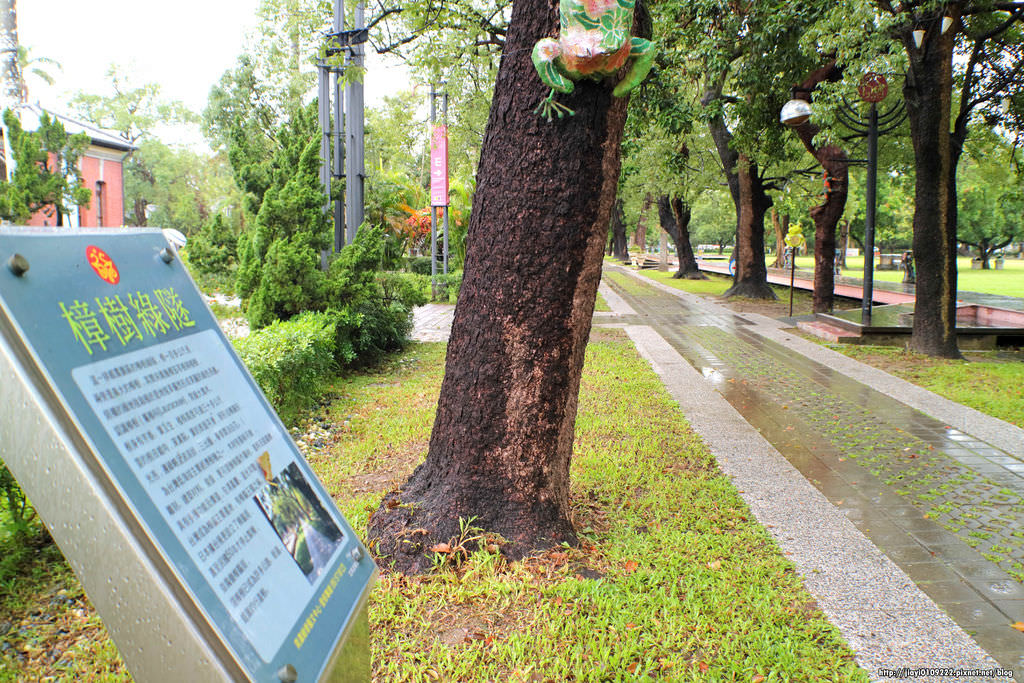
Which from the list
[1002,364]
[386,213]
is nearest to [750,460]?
[1002,364]

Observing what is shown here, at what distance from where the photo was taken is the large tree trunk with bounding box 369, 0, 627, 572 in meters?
3.38

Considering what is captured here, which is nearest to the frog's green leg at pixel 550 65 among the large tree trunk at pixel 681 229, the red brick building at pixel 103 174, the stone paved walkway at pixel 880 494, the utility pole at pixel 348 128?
the stone paved walkway at pixel 880 494

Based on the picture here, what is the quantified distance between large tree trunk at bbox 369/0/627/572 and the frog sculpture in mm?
131

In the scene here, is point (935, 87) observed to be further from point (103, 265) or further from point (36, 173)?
point (36, 173)

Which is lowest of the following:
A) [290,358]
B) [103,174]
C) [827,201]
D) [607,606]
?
[607,606]

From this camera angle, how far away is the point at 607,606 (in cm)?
309

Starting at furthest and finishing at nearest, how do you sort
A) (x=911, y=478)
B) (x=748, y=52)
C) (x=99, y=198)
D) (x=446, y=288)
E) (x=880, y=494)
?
(x=99, y=198)
(x=446, y=288)
(x=748, y=52)
(x=911, y=478)
(x=880, y=494)

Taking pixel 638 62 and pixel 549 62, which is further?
pixel 638 62

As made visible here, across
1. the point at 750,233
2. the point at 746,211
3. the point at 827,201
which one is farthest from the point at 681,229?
the point at 827,201

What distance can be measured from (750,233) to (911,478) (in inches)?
604

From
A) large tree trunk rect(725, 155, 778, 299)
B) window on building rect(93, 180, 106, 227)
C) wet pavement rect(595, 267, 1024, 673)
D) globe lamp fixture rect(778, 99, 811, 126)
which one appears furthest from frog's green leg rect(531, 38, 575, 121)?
window on building rect(93, 180, 106, 227)

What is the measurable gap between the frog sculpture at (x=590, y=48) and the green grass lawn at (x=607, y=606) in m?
2.32

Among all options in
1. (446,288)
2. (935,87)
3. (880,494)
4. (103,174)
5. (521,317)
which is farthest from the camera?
(103,174)

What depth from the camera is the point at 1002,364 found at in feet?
31.2
